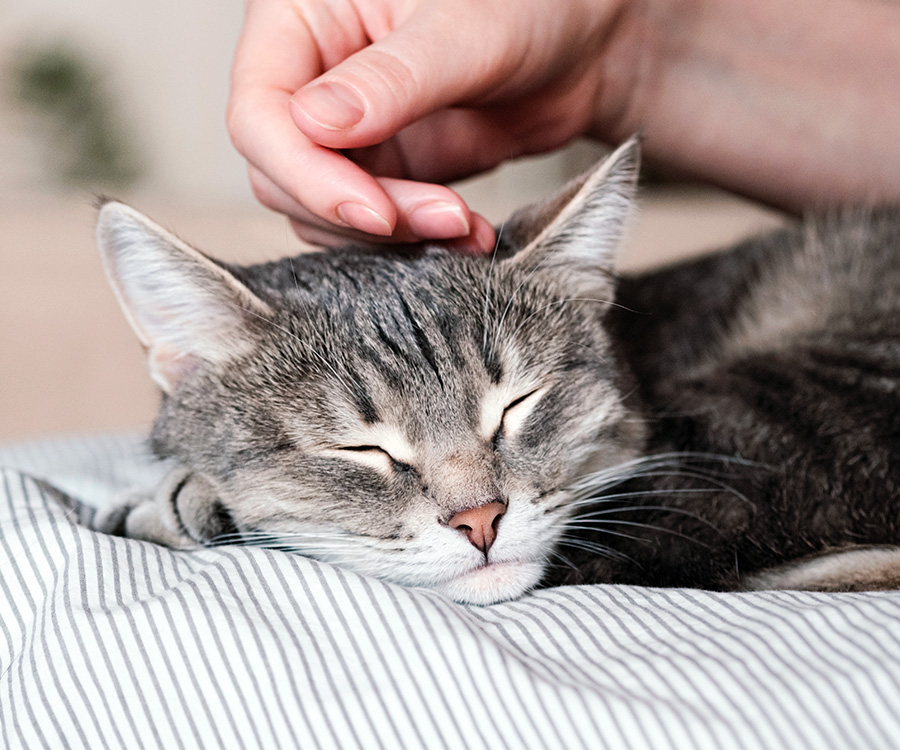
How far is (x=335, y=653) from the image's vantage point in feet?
2.02

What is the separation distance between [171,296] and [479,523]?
492mm

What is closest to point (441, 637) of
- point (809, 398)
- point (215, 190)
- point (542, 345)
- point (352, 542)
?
point (352, 542)

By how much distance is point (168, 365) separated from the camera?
1.03 m

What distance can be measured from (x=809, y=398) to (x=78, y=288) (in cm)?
240

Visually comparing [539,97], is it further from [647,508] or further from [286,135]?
[647,508]

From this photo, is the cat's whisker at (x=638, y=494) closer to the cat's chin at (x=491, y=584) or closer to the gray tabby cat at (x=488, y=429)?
the gray tabby cat at (x=488, y=429)

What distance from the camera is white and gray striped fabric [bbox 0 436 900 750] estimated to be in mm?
559

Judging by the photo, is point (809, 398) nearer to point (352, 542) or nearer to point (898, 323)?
point (898, 323)

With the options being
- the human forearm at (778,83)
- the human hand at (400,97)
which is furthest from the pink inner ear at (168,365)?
the human forearm at (778,83)

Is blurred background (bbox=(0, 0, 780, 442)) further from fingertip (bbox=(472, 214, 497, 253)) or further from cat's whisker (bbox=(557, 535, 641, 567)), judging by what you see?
cat's whisker (bbox=(557, 535, 641, 567))

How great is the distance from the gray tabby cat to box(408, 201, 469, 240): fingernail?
4 centimetres

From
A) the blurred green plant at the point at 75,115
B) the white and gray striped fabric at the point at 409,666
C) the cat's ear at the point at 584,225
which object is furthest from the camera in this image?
the blurred green plant at the point at 75,115

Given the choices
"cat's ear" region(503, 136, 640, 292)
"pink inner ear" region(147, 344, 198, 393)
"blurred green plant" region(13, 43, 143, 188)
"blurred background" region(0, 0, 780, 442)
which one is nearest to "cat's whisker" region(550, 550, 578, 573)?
"cat's ear" region(503, 136, 640, 292)

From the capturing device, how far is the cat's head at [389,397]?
2.81 ft
